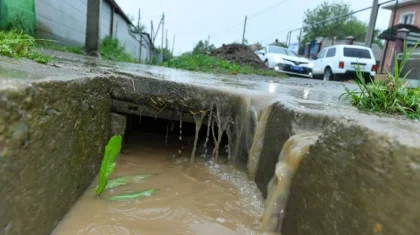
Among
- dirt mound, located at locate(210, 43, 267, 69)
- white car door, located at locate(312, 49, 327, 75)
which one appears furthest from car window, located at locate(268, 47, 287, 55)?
white car door, located at locate(312, 49, 327, 75)

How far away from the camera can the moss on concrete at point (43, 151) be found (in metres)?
1.01

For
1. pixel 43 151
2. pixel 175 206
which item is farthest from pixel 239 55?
pixel 43 151

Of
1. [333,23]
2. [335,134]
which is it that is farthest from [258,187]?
[333,23]

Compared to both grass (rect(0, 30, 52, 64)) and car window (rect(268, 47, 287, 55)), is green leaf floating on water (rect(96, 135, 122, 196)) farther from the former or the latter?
car window (rect(268, 47, 287, 55))

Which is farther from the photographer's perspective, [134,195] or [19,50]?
[19,50]

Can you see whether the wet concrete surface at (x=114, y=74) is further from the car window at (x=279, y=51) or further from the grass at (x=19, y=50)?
the car window at (x=279, y=51)

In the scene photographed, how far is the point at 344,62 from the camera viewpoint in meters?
13.1

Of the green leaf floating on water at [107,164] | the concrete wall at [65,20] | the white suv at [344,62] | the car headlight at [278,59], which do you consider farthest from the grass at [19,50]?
the car headlight at [278,59]

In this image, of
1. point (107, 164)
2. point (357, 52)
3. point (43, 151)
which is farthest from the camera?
point (357, 52)

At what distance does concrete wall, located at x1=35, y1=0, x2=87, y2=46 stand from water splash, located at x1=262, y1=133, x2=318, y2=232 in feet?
23.1

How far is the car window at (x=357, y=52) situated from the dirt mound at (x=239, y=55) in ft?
11.6

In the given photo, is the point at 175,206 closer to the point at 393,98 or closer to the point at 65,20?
the point at 393,98

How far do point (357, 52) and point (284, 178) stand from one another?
14019mm

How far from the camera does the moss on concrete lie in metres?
1.01
